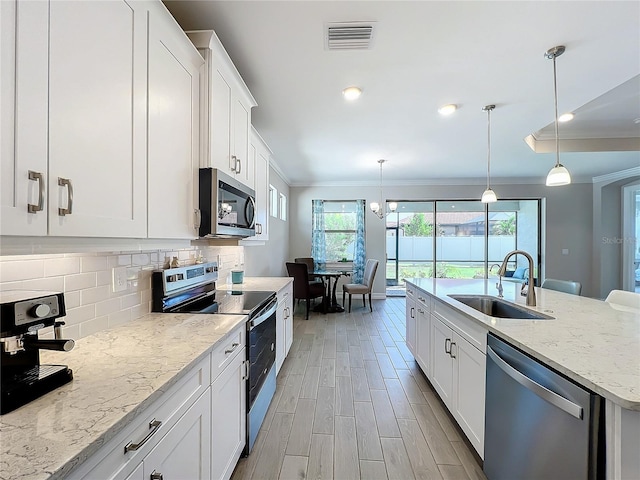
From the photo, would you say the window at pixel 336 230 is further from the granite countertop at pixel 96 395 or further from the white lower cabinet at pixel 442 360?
the granite countertop at pixel 96 395

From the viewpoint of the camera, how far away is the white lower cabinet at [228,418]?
1.31m

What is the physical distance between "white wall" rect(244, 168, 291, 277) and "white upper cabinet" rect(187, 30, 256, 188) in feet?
5.89

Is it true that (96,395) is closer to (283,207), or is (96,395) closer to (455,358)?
(455,358)

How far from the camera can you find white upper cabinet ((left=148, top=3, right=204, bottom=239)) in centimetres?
127

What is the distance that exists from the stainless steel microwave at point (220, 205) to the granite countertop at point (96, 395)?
574mm

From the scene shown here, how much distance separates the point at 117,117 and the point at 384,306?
5.58 metres

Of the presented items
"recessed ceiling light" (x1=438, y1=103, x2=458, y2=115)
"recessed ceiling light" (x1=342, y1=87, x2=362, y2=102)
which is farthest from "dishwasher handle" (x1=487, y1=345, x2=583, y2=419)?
"recessed ceiling light" (x1=438, y1=103, x2=458, y2=115)

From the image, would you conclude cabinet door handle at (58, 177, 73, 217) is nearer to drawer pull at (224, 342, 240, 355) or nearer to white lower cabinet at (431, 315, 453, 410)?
drawer pull at (224, 342, 240, 355)

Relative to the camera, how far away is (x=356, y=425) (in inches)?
81.9

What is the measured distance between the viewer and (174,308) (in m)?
1.77

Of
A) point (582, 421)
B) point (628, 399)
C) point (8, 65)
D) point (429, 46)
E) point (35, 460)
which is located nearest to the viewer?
point (35, 460)

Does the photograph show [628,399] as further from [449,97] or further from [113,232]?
[449,97]

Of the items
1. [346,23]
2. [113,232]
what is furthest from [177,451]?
[346,23]

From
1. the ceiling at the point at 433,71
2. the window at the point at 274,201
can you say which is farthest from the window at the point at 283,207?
the ceiling at the point at 433,71
